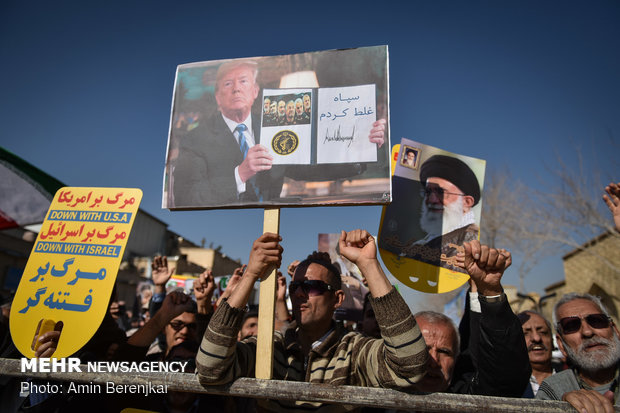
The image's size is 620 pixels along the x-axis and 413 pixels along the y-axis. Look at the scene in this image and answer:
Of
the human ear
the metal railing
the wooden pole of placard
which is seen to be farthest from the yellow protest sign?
the human ear

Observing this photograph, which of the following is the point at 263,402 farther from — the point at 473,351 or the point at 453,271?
the point at 453,271

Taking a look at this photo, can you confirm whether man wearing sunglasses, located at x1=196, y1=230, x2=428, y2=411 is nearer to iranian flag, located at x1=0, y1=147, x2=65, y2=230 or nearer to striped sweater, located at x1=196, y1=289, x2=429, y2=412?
striped sweater, located at x1=196, y1=289, x2=429, y2=412

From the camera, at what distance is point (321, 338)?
7.18 ft

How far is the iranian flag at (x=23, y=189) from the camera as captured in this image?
3.76 m

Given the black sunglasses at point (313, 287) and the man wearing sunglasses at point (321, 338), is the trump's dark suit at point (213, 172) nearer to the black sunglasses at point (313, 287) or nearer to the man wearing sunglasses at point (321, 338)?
the man wearing sunglasses at point (321, 338)

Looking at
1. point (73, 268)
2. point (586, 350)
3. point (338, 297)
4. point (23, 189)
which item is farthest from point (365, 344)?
point (23, 189)

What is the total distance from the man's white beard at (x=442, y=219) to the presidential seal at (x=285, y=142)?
125cm

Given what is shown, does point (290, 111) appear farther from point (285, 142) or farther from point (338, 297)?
point (338, 297)

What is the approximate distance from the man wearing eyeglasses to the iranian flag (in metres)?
4.58

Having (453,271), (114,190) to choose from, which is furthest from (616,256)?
(114,190)

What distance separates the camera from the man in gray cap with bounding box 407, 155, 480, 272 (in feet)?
9.41

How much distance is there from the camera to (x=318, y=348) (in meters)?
2.11

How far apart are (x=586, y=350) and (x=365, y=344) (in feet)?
5.22

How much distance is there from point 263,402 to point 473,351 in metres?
1.26
